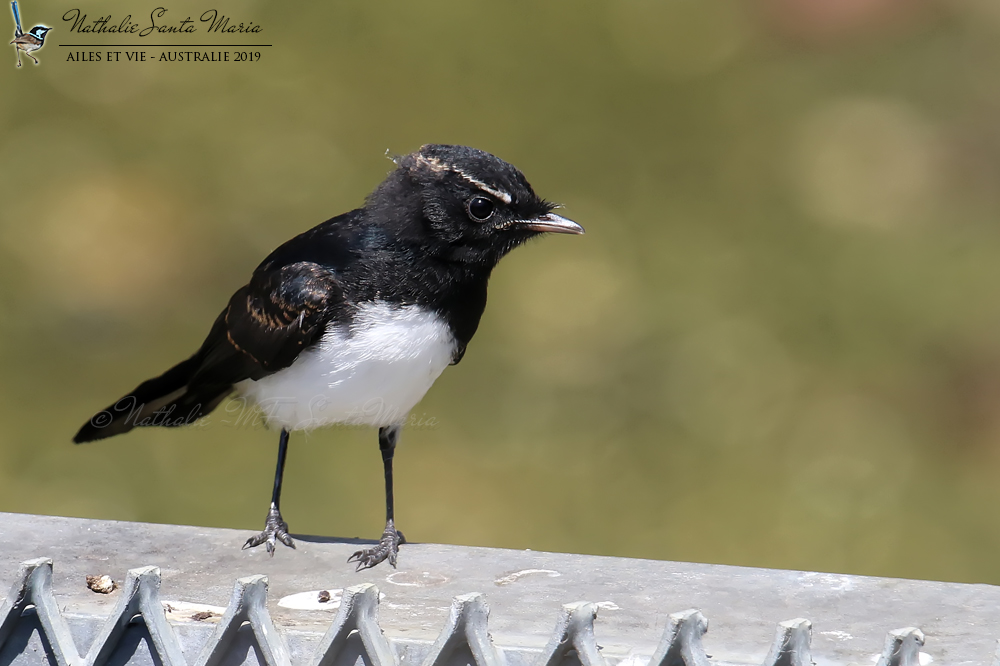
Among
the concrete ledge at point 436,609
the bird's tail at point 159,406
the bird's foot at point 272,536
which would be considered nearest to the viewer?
the concrete ledge at point 436,609

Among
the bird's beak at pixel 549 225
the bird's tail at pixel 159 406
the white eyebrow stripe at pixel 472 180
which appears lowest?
the bird's tail at pixel 159 406

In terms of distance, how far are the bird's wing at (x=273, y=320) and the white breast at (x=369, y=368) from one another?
0.19 ft

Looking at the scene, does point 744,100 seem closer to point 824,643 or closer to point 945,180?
point 945,180

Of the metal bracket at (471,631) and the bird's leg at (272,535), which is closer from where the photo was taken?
the metal bracket at (471,631)

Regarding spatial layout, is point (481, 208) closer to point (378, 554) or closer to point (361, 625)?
point (378, 554)

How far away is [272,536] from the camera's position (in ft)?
13.2

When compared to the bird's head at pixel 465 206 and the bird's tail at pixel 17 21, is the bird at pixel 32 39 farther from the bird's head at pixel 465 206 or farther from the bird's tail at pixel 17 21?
the bird's head at pixel 465 206

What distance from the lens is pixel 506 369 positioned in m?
8.01

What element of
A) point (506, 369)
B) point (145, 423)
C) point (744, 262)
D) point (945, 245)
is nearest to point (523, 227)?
point (145, 423)

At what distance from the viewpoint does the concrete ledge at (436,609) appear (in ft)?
9.50

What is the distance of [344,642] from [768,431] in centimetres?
503

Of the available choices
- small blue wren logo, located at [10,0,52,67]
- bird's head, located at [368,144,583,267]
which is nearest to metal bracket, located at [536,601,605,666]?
bird's head, located at [368,144,583,267]

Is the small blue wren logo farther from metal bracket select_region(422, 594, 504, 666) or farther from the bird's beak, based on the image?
metal bracket select_region(422, 594, 504, 666)

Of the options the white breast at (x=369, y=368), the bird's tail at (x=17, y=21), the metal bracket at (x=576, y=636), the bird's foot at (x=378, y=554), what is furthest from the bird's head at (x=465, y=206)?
the bird's tail at (x=17, y=21)
